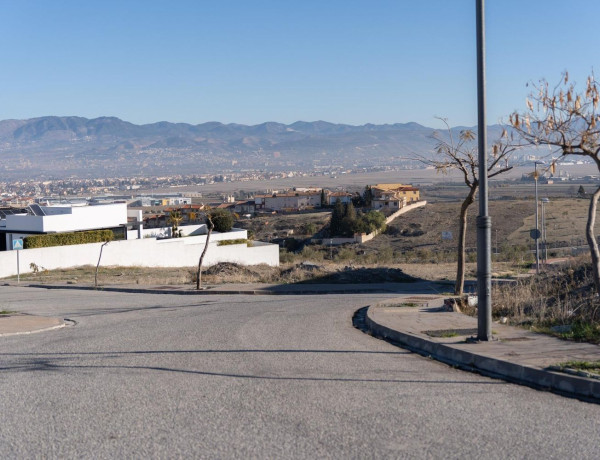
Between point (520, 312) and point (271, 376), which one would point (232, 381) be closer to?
point (271, 376)

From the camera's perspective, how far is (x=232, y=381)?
9000 mm

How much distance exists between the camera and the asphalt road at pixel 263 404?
21.0 ft

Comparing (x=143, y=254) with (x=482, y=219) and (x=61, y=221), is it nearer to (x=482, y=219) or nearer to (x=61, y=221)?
(x=61, y=221)

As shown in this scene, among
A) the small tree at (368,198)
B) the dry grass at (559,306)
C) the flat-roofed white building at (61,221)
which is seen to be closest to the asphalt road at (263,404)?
the dry grass at (559,306)

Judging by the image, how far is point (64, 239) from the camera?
148ft

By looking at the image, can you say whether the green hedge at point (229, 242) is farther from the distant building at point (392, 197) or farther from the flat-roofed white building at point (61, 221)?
the distant building at point (392, 197)

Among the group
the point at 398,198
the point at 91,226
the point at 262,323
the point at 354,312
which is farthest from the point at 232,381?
the point at 398,198

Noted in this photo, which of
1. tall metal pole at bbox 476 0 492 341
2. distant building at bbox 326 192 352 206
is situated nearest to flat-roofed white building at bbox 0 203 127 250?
tall metal pole at bbox 476 0 492 341

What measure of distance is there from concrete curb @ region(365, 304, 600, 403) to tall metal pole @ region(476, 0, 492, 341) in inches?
30.4

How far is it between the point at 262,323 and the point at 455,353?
566cm

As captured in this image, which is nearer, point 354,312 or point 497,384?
point 497,384

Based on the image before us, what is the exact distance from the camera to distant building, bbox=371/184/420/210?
89.8m

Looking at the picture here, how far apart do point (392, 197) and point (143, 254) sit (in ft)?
171

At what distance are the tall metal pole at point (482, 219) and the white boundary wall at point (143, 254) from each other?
105 feet
